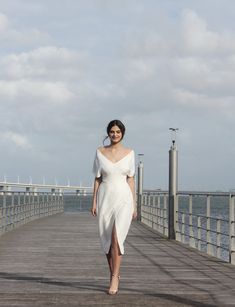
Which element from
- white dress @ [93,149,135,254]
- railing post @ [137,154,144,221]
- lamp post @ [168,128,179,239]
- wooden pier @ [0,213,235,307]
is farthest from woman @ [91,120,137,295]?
railing post @ [137,154,144,221]

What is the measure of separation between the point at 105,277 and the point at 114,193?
2212 millimetres

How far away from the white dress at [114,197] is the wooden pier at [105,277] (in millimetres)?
692

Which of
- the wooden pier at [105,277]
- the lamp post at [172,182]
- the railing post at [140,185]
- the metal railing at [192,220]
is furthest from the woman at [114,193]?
the railing post at [140,185]

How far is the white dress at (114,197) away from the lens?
280 inches

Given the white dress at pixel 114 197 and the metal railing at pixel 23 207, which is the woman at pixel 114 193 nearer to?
the white dress at pixel 114 197

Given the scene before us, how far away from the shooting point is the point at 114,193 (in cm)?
711

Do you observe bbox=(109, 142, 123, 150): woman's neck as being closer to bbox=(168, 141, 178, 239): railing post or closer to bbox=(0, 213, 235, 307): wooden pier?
bbox=(0, 213, 235, 307): wooden pier

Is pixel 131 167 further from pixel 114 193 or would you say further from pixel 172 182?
pixel 172 182

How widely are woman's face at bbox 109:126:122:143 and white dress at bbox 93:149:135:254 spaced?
0.65ft

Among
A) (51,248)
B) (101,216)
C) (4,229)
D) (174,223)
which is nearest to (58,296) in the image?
(101,216)

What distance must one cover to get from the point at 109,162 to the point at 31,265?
12.7 ft

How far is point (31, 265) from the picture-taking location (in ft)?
34.4

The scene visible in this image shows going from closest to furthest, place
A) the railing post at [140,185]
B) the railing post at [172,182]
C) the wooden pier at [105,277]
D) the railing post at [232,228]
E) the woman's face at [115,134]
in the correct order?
the wooden pier at [105,277] → the woman's face at [115,134] → the railing post at [232,228] → the railing post at [172,182] → the railing post at [140,185]

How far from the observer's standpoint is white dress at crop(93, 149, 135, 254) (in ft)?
23.4
